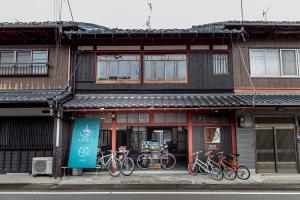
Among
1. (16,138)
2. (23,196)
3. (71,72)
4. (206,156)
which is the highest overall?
(71,72)

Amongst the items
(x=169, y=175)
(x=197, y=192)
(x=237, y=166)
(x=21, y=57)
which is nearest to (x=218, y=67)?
(x=237, y=166)

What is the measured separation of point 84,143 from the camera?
1292cm

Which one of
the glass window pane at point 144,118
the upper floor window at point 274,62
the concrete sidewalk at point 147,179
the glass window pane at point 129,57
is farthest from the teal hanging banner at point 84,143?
the upper floor window at point 274,62

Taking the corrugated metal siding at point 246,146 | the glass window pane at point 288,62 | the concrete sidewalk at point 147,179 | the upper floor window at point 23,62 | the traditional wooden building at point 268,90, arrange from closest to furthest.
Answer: the concrete sidewalk at point 147,179 → the corrugated metal siding at point 246,146 → the traditional wooden building at point 268,90 → the upper floor window at point 23,62 → the glass window pane at point 288,62

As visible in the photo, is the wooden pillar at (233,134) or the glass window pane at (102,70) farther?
the glass window pane at (102,70)

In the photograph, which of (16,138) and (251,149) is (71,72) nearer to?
(16,138)

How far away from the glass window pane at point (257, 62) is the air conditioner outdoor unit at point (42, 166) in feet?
35.1

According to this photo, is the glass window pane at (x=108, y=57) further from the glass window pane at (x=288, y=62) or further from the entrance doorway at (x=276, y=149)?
the glass window pane at (x=288, y=62)

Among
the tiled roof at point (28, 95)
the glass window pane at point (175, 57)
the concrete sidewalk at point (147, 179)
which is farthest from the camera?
the glass window pane at point (175, 57)

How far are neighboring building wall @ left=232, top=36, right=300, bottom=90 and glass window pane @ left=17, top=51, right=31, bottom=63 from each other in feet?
34.4

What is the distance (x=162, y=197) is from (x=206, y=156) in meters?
5.13

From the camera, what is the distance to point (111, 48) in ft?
47.2

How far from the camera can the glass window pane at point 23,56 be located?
14.4 meters

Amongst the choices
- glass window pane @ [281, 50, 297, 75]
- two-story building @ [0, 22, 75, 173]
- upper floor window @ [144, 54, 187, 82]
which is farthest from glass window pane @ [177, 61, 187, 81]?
two-story building @ [0, 22, 75, 173]
